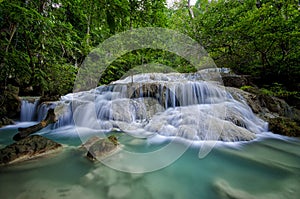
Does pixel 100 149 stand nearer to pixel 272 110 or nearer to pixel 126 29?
pixel 126 29

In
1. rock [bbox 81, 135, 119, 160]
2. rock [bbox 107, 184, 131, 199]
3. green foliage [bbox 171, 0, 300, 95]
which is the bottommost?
rock [bbox 107, 184, 131, 199]

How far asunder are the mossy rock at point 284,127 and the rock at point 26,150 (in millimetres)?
5764

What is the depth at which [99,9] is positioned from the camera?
192cm

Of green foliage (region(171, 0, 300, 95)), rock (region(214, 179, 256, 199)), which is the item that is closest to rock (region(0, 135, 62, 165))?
rock (region(214, 179, 256, 199))

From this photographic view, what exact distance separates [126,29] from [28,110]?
6078mm

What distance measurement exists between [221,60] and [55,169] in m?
9.71

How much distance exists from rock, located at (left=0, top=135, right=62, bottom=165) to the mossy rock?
5.76 m

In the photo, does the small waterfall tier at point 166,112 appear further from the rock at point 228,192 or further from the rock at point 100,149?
the rock at point 228,192

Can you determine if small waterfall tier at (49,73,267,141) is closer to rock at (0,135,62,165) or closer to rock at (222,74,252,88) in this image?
rock at (0,135,62,165)

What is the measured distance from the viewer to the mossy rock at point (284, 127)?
428 centimetres

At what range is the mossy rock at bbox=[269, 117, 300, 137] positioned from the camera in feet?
14.0

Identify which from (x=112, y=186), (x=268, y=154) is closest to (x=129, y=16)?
(x=112, y=186)

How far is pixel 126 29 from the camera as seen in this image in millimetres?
2518

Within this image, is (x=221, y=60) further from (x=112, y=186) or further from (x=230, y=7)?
(x=112, y=186)
